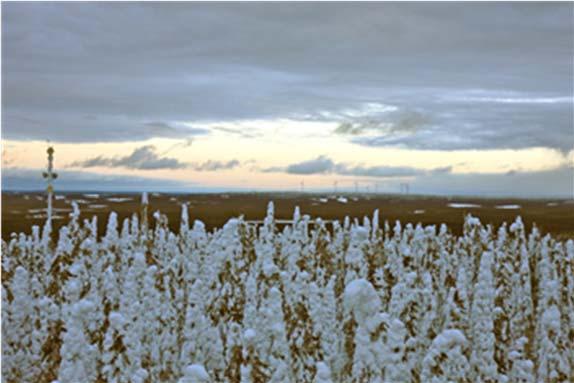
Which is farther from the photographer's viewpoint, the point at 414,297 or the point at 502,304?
the point at 502,304

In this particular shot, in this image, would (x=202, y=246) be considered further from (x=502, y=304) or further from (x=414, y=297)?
(x=502, y=304)

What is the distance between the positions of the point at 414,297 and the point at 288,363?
1.75m

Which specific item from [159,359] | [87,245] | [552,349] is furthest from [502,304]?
[87,245]

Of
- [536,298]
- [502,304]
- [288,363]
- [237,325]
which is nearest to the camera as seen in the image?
[288,363]

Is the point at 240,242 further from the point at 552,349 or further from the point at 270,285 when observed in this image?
the point at 552,349

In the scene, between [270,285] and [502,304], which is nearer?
[270,285]

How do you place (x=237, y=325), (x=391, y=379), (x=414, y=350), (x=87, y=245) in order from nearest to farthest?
(x=391, y=379) < (x=237, y=325) < (x=414, y=350) < (x=87, y=245)

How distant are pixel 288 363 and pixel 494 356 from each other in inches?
84.9

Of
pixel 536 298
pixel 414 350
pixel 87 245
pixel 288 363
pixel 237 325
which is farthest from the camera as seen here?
pixel 536 298

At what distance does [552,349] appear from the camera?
6.38 meters

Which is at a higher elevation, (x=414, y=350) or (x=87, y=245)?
(x=87, y=245)

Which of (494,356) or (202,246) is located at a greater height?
(202,246)

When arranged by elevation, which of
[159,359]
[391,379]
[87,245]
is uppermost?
[87,245]

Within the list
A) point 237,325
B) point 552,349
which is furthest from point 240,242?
point 552,349
